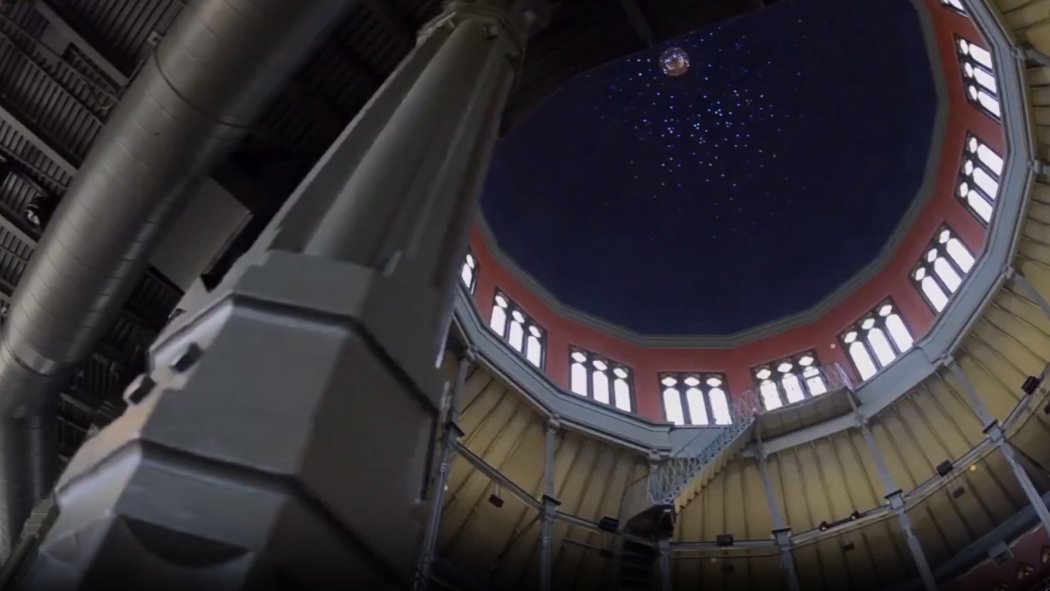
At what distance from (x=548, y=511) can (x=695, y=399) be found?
7.03 m

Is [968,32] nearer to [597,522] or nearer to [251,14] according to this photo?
[597,522]

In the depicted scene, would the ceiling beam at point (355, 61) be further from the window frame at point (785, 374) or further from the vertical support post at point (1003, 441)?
the window frame at point (785, 374)

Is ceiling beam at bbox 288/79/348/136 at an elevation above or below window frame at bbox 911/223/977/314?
below

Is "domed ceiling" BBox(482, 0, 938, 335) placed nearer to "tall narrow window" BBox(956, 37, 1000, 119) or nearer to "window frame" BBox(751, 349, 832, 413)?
"window frame" BBox(751, 349, 832, 413)

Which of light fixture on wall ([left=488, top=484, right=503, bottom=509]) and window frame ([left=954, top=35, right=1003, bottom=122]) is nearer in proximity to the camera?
window frame ([left=954, top=35, right=1003, bottom=122])

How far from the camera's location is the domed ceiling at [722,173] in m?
22.9

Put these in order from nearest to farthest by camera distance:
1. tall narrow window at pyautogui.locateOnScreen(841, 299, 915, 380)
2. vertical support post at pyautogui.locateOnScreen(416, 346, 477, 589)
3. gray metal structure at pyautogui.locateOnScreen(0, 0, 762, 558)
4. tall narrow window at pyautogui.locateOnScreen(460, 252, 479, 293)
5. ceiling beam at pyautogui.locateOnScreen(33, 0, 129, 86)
→ gray metal structure at pyautogui.locateOnScreen(0, 0, 762, 558)
ceiling beam at pyautogui.locateOnScreen(33, 0, 129, 86)
vertical support post at pyautogui.locateOnScreen(416, 346, 477, 589)
tall narrow window at pyautogui.locateOnScreen(460, 252, 479, 293)
tall narrow window at pyautogui.locateOnScreen(841, 299, 915, 380)

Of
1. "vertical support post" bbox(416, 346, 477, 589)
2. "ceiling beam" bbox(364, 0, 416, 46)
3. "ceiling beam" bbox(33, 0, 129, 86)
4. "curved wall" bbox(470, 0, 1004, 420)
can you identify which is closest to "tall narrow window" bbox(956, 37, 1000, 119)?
"curved wall" bbox(470, 0, 1004, 420)

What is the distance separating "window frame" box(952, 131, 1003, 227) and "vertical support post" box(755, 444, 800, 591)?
7.89 m

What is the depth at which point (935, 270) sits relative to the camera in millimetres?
19250

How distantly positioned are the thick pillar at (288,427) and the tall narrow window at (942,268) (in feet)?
60.8

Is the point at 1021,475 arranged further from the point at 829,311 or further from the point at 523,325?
the point at 523,325

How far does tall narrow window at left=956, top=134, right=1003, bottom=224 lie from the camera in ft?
56.8

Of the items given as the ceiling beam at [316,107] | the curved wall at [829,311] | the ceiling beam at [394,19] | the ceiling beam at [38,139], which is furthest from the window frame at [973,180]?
the ceiling beam at [38,139]
